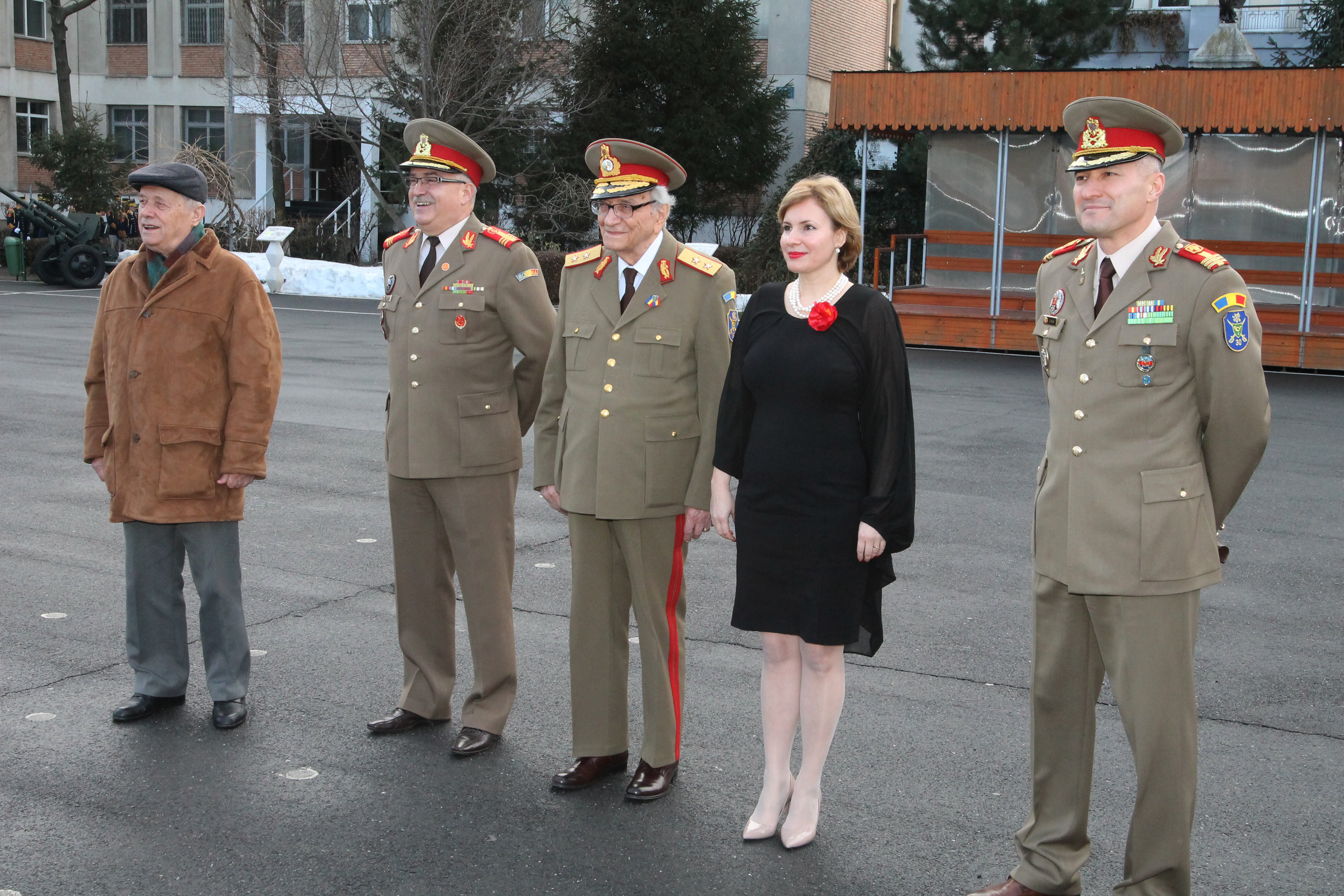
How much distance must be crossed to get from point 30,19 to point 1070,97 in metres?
34.9

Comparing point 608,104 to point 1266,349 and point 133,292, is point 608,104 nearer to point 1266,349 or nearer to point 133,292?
point 1266,349

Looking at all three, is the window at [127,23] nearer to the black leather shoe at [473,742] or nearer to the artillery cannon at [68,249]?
the artillery cannon at [68,249]

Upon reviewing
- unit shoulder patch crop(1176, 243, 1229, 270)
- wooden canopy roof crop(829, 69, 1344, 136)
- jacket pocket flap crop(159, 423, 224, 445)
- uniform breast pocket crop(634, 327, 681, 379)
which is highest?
wooden canopy roof crop(829, 69, 1344, 136)

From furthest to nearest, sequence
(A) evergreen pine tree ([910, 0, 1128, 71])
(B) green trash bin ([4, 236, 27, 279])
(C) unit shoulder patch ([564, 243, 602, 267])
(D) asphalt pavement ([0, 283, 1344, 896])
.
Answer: (B) green trash bin ([4, 236, 27, 279])
(A) evergreen pine tree ([910, 0, 1128, 71])
(C) unit shoulder patch ([564, 243, 602, 267])
(D) asphalt pavement ([0, 283, 1344, 896])

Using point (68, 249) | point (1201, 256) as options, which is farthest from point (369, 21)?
point (1201, 256)

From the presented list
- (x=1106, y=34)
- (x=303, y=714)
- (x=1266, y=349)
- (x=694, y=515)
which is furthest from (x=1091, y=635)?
(x=1106, y=34)

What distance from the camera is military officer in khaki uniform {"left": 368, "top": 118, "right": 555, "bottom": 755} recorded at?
4.62 meters

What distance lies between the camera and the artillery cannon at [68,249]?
1013 inches

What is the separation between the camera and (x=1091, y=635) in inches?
137

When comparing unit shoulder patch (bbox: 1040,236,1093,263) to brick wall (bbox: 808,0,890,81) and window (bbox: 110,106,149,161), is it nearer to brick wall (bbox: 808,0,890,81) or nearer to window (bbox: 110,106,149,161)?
brick wall (bbox: 808,0,890,81)

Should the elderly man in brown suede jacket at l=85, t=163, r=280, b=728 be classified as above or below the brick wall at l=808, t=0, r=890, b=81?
below

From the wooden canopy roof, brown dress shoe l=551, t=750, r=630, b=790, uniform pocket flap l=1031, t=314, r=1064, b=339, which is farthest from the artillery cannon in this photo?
uniform pocket flap l=1031, t=314, r=1064, b=339

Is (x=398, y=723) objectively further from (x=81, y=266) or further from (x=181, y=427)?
(x=81, y=266)

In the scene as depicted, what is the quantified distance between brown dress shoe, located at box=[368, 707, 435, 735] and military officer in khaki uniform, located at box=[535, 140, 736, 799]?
27.9 inches
